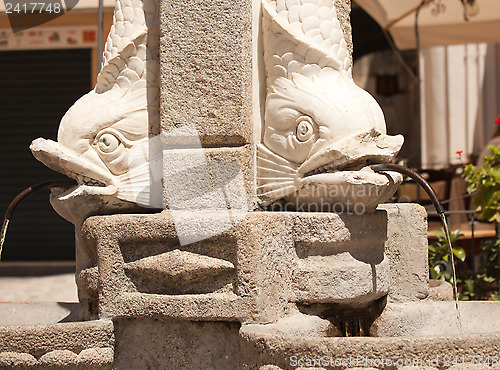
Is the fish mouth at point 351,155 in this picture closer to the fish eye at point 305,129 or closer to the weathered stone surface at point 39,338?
the fish eye at point 305,129

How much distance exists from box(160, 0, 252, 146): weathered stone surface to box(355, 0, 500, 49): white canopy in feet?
15.7

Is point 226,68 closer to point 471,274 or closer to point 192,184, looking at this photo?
point 192,184

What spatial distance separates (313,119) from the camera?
8.14 ft

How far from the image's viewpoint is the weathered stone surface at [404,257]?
9.34 feet

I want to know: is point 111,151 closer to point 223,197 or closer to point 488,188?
point 223,197

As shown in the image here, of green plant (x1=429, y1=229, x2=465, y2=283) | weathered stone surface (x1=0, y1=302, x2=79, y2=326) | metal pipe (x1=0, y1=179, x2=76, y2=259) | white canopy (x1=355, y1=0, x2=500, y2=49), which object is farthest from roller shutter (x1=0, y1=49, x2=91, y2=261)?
metal pipe (x1=0, y1=179, x2=76, y2=259)

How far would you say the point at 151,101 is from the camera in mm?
2664

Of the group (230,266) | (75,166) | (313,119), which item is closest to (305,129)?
(313,119)

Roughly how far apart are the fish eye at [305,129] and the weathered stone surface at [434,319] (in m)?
0.82

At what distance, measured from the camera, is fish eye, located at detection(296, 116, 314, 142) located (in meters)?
2.48

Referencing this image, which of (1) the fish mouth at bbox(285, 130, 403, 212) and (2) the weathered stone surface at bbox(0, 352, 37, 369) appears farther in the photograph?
(1) the fish mouth at bbox(285, 130, 403, 212)

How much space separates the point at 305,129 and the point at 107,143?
2.60ft

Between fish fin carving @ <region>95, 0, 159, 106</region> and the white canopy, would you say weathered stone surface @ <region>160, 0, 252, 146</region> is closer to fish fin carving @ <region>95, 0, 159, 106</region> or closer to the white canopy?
fish fin carving @ <region>95, 0, 159, 106</region>

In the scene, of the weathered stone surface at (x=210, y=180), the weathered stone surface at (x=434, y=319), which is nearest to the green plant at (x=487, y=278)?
the weathered stone surface at (x=434, y=319)
